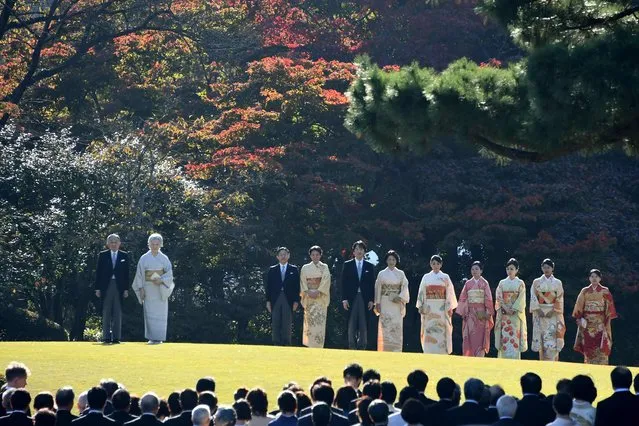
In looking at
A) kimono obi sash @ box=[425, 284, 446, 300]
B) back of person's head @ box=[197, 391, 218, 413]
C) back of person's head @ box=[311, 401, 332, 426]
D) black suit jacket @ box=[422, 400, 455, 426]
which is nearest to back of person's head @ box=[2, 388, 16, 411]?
back of person's head @ box=[197, 391, 218, 413]

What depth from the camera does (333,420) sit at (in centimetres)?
1034

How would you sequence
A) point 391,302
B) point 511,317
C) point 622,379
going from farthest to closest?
point 511,317 → point 391,302 → point 622,379

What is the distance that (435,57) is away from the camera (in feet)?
99.2

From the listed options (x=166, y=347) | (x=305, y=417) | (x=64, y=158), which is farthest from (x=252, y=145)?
(x=305, y=417)

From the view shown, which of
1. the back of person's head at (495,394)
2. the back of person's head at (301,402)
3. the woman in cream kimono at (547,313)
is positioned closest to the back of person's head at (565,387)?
the back of person's head at (495,394)

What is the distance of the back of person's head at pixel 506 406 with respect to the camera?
9.96 metres

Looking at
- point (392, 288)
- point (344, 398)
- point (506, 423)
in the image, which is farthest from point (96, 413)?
point (392, 288)

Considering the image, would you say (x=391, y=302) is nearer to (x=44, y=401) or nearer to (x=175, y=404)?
(x=175, y=404)

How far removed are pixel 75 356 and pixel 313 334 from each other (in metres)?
6.88

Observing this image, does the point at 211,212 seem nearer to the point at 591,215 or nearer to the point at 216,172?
the point at 216,172

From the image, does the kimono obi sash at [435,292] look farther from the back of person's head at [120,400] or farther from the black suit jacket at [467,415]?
the back of person's head at [120,400]

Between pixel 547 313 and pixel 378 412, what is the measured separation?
45.7 feet

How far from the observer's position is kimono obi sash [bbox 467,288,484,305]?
23172 millimetres

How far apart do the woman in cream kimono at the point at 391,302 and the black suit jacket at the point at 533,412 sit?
11363 mm
